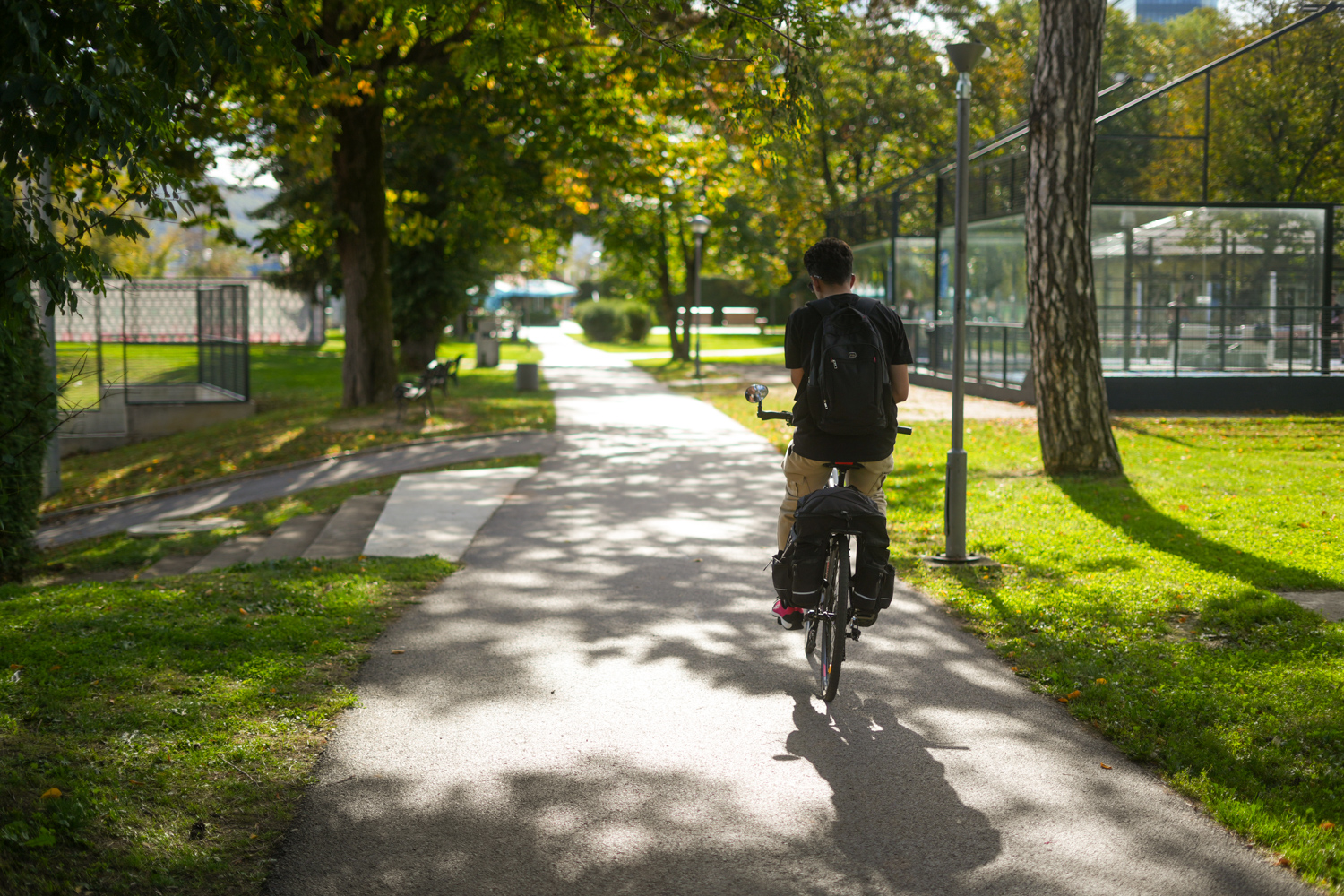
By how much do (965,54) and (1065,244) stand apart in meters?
3.25

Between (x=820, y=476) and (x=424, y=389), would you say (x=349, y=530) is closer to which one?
(x=820, y=476)

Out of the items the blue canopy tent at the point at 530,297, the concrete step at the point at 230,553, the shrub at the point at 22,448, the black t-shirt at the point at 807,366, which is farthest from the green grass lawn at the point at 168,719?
the blue canopy tent at the point at 530,297

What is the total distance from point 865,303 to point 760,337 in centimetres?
5146

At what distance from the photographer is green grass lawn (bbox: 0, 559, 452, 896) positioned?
3.52 meters

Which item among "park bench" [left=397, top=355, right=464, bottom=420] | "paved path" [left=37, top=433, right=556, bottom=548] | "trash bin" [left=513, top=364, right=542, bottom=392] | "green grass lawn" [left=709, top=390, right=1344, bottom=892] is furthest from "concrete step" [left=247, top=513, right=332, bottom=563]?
"trash bin" [left=513, top=364, right=542, bottom=392]

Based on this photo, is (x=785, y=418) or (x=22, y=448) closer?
(x=785, y=418)

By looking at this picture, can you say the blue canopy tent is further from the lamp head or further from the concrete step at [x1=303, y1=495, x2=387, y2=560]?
the lamp head

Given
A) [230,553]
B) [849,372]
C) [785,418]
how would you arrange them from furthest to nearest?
1. [230,553]
2. [785,418]
3. [849,372]

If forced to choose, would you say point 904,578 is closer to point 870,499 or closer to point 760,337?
point 870,499

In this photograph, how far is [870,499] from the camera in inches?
198

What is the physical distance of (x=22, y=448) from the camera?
27.3 feet

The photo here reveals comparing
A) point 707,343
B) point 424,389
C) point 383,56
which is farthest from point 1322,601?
point 707,343

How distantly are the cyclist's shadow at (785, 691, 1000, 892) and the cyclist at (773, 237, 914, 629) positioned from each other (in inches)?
38.5

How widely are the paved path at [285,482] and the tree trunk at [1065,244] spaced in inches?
250
